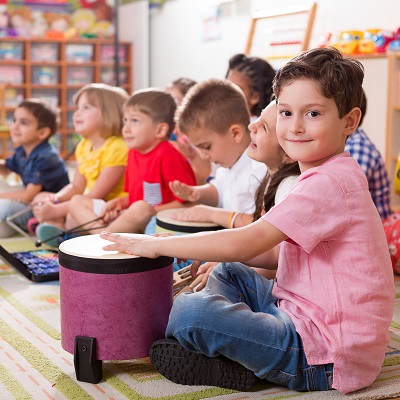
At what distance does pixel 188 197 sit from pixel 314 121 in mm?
1048

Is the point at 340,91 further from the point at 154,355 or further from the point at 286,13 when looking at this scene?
the point at 286,13

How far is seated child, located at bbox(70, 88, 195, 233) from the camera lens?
8.16ft

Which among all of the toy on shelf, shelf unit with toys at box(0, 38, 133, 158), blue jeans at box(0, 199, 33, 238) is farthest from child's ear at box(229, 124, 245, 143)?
shelf unit with toys at box(0, 38, 133, 158)

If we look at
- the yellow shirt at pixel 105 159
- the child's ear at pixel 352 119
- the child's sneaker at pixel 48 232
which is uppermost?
the child's ear at pixel 352 119

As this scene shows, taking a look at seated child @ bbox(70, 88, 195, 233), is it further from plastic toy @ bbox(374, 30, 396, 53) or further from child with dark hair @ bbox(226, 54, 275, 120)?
plastic toy @ bbox(374, 30, 396, 53)

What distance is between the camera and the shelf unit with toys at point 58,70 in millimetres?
6852

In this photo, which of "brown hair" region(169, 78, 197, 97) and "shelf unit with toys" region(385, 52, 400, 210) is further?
"shelf unit with toys" region(385, 52, 400, 210)

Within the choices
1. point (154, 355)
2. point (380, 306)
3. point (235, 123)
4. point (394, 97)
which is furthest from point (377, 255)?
point (394, 97)

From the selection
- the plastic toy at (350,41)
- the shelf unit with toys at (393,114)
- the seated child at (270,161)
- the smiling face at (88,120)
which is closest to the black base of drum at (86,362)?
the seated child at (270,161)

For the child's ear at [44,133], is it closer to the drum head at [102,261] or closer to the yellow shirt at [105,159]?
the yellow shirt at [105,159]

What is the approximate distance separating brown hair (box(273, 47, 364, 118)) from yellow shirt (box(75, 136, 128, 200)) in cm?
161

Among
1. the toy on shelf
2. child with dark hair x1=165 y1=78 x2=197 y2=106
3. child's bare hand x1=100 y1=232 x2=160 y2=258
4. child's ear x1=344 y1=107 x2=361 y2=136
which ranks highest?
the toy on shelf

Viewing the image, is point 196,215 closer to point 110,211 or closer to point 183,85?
point 110,211

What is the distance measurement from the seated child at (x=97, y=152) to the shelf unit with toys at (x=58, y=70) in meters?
3.89
